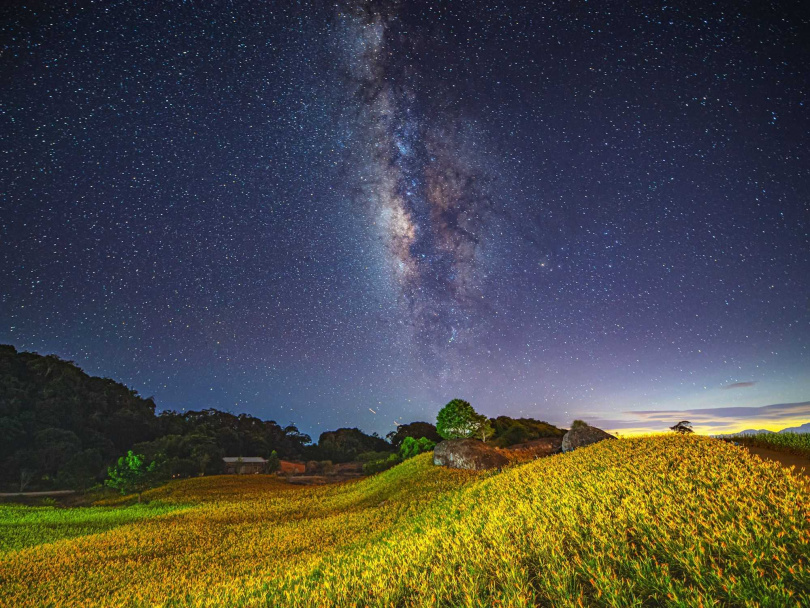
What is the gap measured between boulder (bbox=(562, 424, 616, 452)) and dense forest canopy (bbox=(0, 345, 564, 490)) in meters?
19.9

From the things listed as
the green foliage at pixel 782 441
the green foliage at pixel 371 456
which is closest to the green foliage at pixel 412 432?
the green foliage at pixel 371 456

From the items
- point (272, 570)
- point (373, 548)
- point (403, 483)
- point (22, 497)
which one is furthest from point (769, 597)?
point (22, 497)

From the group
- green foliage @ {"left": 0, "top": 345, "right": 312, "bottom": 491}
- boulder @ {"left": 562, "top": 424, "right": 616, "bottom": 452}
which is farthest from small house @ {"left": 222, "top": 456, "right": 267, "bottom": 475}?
boulder @ {"left": 562, "top": 424, "right": 616, "bottom": 452}

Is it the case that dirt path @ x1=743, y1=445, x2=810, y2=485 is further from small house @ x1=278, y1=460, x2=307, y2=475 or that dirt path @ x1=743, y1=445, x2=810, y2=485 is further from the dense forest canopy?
small house @ x1=278, y1=460, x2=307, y2=475

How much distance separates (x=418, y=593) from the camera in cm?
650

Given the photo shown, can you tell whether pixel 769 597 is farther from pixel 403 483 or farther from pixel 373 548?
pixel 403 483

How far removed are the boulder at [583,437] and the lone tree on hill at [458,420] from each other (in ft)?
31.9

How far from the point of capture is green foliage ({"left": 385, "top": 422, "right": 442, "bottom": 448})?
64250 millimetres

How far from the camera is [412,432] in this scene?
6638 centimetres

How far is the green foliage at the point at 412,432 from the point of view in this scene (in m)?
64.2

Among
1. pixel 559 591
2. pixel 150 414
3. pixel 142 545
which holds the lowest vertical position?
pixel 142 545

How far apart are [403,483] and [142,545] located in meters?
12.5

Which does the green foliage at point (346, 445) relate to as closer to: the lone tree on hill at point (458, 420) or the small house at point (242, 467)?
the small house at point (242, 467)

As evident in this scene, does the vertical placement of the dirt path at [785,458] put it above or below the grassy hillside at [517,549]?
above
